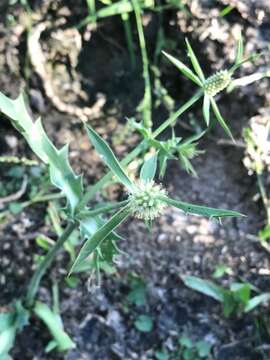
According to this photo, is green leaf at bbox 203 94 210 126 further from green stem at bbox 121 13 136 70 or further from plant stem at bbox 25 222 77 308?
green stem at bbox 121 13 136 70

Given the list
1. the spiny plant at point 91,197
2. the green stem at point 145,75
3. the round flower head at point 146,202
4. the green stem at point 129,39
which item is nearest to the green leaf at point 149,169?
the spiny plant at point 91,197

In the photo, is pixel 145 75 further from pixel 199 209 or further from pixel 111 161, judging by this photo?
pixel 199 209

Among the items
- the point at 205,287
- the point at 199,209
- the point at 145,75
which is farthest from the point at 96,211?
the point at 145,75

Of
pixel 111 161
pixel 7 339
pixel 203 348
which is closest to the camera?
pixel 111 161

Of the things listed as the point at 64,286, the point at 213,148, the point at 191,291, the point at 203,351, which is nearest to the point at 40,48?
the point at 213,148

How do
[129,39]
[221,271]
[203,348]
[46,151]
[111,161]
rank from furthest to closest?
[129,39], [221,271], [203,348], [46,151], [111,161]

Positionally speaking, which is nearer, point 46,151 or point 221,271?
point 46,151

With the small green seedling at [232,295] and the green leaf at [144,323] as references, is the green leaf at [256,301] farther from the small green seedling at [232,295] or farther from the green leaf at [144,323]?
the green leaf at [144,323]
